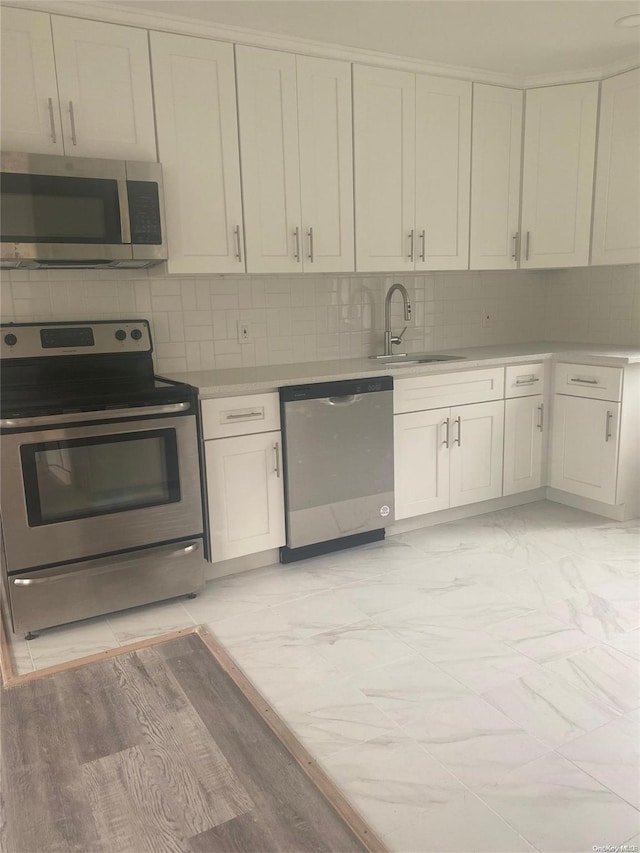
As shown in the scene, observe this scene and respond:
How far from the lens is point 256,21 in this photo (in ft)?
9.25

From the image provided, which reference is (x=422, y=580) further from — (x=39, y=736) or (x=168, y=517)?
(x=39, y=736)

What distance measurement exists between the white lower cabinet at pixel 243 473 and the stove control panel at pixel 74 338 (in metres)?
0.48

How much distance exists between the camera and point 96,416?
2514 mm

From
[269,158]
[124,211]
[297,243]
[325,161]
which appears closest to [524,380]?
[297,243]

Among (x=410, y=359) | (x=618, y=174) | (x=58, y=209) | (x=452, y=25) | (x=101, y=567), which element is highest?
(x=452, y=25)

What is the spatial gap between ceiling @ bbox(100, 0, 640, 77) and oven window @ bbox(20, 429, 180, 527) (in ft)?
5.78

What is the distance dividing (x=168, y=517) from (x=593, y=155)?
3.11 meters

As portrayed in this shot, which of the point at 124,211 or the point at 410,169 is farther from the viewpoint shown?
the point at 410,169

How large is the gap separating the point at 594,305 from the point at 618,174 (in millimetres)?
841

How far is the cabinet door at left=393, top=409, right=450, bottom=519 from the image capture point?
132 inches

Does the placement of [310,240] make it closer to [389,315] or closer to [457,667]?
[389,315]

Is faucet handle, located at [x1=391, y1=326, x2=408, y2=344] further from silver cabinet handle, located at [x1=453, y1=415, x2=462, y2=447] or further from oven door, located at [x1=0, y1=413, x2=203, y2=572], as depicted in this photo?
oven door, located at [x1=0, y1=413, x2=203, y2=572]

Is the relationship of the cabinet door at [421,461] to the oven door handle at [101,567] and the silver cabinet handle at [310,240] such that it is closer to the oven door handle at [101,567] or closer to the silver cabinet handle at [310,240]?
the silver cabinet handle at [310,240]

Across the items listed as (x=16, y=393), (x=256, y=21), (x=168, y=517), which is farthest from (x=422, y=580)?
(x=256, y=21)
